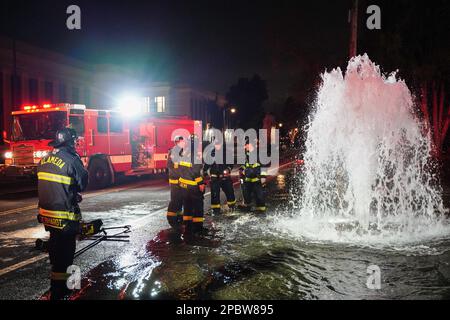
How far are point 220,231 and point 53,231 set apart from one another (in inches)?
144

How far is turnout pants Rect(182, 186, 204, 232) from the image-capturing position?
7281 mm

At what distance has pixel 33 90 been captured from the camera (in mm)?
33750

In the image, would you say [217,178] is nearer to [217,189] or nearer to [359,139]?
[217,189]

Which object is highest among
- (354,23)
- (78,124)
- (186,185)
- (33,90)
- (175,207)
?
(33,90)

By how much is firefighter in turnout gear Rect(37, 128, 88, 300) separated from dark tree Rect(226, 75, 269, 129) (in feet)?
218

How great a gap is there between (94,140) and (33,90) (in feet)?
73.7

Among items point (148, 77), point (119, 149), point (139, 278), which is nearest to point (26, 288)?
point (139, 278)

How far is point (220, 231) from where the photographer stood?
24.7ft

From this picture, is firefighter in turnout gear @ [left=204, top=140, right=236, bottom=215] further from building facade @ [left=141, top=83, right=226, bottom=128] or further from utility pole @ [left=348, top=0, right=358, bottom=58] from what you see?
building facade @ [left=141, top=83, right=226, bottom=128]

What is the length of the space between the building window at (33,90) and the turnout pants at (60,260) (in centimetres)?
3282

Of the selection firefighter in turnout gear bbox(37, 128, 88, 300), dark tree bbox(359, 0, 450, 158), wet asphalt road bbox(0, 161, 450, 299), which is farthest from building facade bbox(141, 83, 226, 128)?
firefighter in turnout gear bbox(37, 128, 88, 300)

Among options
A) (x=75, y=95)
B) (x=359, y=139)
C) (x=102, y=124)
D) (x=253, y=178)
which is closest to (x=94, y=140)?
(x=102, y=124)

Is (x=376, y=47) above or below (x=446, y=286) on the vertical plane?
above

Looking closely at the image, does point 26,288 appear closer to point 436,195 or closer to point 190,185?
point 190,185
